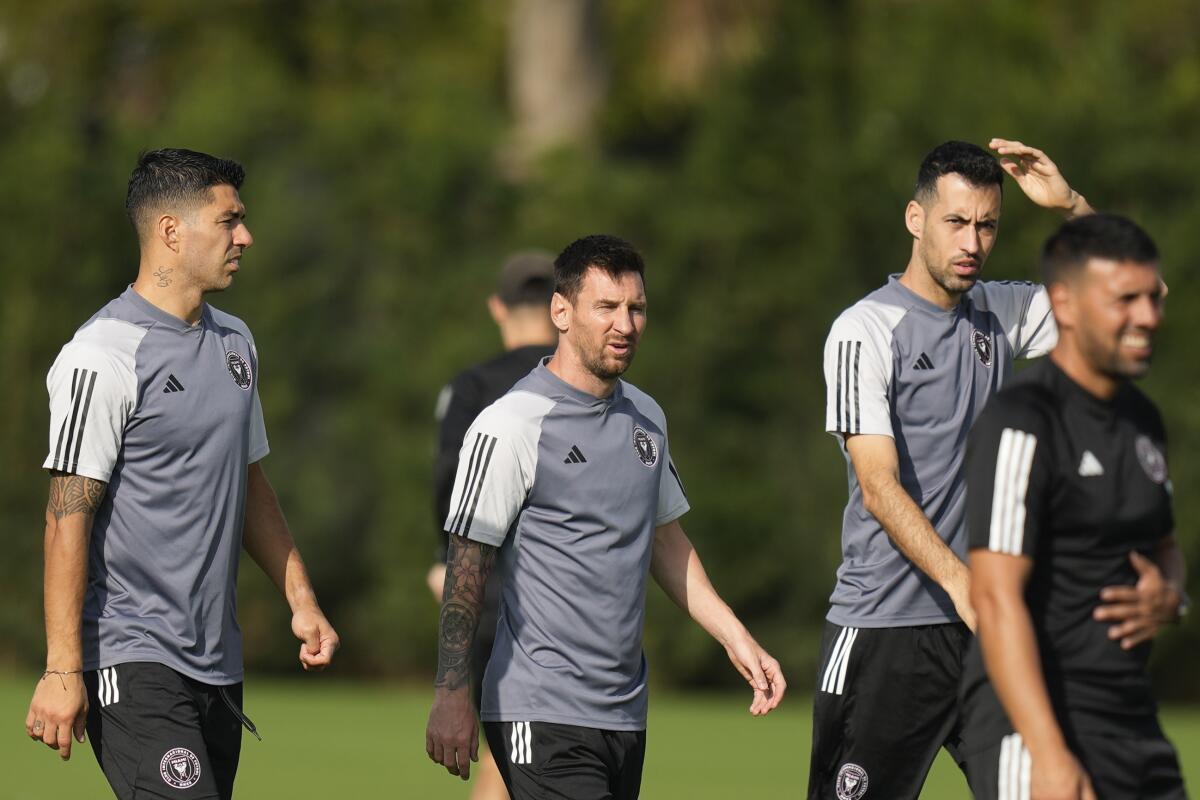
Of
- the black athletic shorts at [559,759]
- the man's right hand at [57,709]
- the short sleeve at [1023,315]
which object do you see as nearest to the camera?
the man's right hand at [57,709]

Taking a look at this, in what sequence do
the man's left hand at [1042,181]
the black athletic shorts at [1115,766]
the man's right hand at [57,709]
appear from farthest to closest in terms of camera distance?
the man's left hand at [1042,181]
the man's right hand at [57,709]
the black athletic shorts at [1115,766]

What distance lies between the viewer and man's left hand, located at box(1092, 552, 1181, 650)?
4520 mm

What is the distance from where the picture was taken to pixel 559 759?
5504 millimetres

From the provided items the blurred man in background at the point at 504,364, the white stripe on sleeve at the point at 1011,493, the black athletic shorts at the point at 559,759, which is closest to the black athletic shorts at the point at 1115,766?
the white stripe on sleeve at the point at 1011,493

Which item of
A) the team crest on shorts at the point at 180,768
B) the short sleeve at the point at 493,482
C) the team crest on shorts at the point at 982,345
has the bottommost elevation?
the team crest on shorts at the point at 180,768

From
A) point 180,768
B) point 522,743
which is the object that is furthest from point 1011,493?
point 180,768

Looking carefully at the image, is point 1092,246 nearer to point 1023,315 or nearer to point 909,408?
point 909,408

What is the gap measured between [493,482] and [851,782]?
1.69 m

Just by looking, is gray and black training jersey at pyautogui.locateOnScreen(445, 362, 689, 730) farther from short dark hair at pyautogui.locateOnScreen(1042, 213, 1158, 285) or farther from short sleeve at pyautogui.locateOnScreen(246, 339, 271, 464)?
short dark hair at pyautogui.locateOnScreen(1042, 213, 1158, 285)

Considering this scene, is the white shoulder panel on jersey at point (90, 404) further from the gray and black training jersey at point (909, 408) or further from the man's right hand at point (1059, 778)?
the man's right hand at point (1059, 778)

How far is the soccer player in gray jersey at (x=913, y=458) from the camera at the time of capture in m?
6.14

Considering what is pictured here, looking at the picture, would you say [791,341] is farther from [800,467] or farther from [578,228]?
[578,228]

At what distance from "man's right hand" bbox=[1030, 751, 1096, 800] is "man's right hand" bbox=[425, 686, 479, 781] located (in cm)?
173

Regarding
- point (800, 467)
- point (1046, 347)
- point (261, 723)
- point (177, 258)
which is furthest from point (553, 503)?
point (800, 467)
